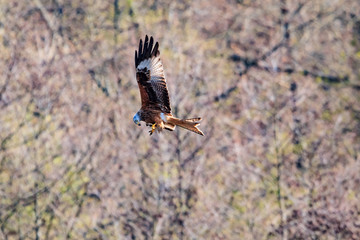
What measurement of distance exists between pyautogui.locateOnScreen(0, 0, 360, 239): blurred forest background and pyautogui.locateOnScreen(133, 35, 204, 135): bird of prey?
6.39m

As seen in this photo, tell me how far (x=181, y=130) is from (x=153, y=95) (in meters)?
6.76

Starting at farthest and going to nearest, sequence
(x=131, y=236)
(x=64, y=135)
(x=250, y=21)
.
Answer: (x=250, y=21) → (x=64, y=135) → (x=131, y=236)

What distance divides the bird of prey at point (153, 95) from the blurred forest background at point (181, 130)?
639 cm

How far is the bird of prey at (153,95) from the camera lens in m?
9.07

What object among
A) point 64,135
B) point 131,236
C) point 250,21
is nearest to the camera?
point 131,236

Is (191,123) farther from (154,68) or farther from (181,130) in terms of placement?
(181,130)

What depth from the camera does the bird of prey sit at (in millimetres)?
9070

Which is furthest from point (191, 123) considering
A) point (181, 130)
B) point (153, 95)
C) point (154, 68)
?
point (181, 130)

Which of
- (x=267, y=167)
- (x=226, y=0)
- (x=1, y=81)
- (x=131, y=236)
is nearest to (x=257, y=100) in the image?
(x=267, y=167)

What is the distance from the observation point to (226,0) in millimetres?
18078

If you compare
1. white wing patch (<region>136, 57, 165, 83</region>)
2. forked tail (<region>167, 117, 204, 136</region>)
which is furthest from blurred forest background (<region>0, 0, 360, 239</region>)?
forked tail (<region>167, 117, 204, 136</region>)

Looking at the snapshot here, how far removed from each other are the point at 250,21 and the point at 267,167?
3.45 m

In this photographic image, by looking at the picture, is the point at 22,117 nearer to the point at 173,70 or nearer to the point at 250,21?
the point at 173,70

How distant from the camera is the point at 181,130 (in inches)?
628
